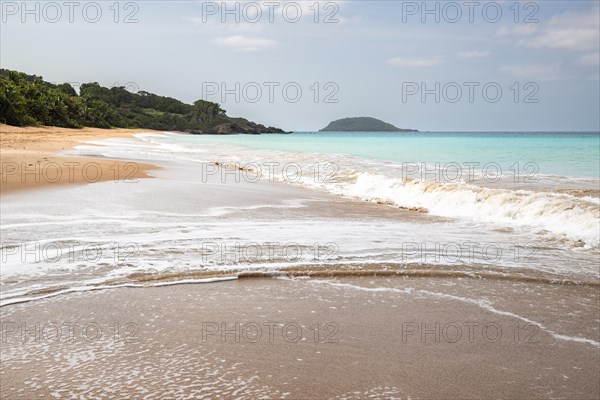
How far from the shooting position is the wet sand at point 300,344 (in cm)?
268

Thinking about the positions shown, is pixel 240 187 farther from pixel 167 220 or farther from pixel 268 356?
pixel 268 356

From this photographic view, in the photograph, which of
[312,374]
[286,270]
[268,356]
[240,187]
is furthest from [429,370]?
[240,187]

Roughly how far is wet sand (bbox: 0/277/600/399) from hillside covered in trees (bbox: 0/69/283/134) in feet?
139

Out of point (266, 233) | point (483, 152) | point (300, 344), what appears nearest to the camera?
point (300, 344)

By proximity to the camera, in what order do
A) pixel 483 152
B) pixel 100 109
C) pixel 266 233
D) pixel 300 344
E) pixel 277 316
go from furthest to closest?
pixel 100 109, pixel 483 152, pixel 266 233, pixel 277 316, pixel 300 344

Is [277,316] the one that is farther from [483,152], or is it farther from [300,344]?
[483,152]

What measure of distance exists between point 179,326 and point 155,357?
0.52 m

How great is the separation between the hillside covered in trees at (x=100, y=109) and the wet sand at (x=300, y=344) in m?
42.4

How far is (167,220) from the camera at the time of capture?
7.40 meters

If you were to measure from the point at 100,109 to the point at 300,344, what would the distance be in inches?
3456

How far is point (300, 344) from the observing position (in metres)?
3.25

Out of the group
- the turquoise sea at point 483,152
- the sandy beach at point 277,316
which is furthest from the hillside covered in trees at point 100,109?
the sandy beach at point 277,316

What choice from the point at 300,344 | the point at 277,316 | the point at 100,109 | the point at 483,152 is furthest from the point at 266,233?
the point at 100,109

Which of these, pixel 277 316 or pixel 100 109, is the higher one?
pixel 100 109
